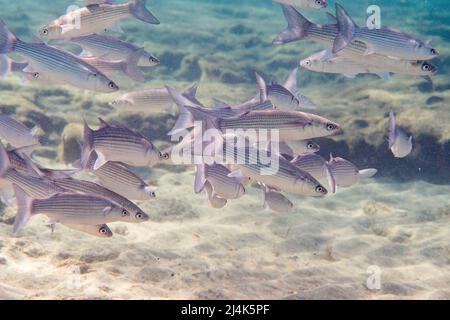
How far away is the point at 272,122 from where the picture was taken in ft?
14.1

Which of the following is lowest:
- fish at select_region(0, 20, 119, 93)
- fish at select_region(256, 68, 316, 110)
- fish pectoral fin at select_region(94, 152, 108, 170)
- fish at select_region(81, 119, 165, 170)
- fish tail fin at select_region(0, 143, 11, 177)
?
fish tail fin at select_region(0, 143, 11, 177)

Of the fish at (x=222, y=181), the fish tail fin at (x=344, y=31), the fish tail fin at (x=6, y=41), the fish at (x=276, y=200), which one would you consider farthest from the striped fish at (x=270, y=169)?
the fish tail fin at (x=6, y=41)

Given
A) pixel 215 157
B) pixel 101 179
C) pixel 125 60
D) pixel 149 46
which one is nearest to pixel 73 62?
pixel 125 60

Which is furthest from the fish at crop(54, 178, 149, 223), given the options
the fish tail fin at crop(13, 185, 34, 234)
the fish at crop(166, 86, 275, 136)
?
the fish at crop(166, 86, 275, 136)

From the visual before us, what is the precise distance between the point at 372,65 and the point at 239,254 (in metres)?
2.98

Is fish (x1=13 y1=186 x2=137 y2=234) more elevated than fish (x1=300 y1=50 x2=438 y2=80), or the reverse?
fish (x1=300 y1=50 x2=438 y2=80)

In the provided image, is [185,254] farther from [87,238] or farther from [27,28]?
[27,28]

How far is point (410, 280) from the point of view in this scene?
185 inches

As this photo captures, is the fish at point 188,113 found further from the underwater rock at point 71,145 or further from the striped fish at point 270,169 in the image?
the underwater rock at point 71,145

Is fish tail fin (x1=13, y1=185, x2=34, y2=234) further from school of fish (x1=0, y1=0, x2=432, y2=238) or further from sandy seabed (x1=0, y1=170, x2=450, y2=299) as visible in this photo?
sandy seabed (x1=0, y1=170, x2=450, y2=299)

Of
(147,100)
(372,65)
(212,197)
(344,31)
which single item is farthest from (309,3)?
(212,197)

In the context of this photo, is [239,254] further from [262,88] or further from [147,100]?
[147,100]

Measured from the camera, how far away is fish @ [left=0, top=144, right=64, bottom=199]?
3.80 metres

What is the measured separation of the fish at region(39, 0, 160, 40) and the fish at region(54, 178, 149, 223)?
2.30 metres
